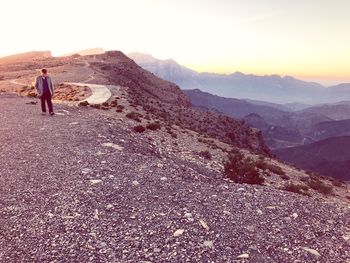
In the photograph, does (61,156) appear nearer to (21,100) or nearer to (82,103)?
(82,103)

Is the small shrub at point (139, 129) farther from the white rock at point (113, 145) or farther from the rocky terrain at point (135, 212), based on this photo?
the white rock at point (113, 145)

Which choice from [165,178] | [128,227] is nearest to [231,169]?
[165,178]

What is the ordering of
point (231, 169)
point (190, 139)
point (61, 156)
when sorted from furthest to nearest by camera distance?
point (190, 139) → point (231, 169) → point (61, 156)

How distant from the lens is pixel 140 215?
469 inches

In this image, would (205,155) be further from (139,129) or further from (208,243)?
(208,243)

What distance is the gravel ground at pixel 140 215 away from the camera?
10094 mm

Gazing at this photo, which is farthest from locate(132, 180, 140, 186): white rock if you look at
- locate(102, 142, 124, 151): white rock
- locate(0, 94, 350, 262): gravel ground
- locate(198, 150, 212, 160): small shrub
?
locate(198, 150, 212, 160): small shrub

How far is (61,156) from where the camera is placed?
17.2 metres

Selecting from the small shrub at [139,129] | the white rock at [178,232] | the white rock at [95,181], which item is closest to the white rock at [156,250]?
the white rock at [178,232]

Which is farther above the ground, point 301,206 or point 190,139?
point 301,206

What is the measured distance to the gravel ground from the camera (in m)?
10.1

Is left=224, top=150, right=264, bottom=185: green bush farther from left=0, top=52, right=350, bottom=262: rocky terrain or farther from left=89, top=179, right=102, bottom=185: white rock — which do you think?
left=89, top=179, right=102, bottom=185: white rock

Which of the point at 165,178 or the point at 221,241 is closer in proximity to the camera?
the point at 221,241

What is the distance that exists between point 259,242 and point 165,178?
18.5ft
